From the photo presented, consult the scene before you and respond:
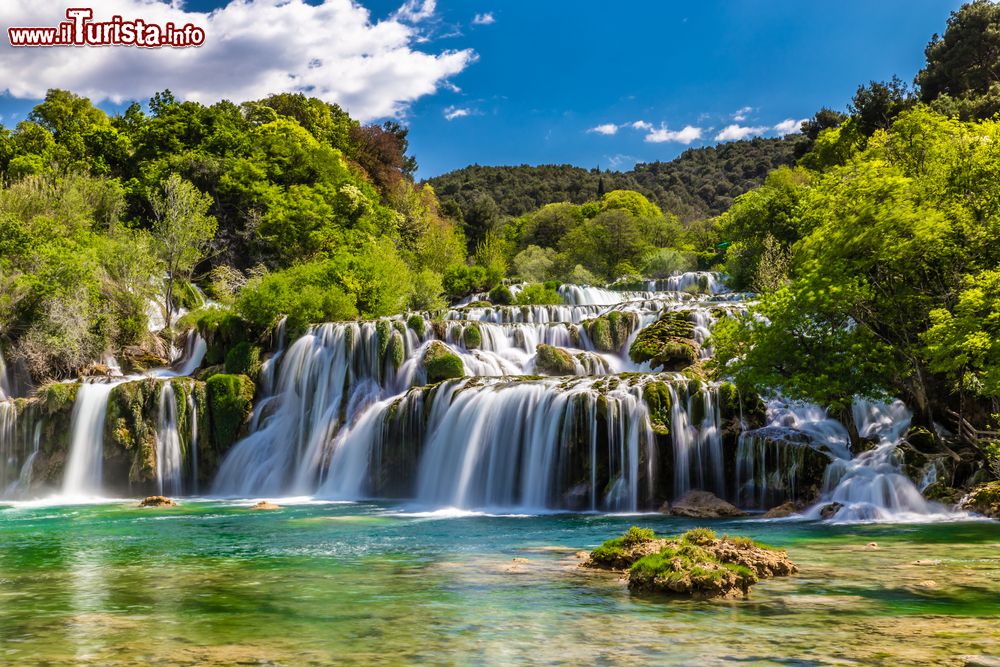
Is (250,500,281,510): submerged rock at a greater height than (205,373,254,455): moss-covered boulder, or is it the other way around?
(205,373,254,455): moss-covered boulder

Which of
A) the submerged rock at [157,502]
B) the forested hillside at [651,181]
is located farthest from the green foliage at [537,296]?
the forested hillside at [651,181]

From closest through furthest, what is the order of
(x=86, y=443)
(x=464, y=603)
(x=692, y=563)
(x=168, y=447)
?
(x=464, y=603)
(x=692, y=563)
(x=86, y=443)
(x=168, y=447)

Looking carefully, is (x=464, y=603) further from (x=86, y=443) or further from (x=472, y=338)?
(x=86, y=443)

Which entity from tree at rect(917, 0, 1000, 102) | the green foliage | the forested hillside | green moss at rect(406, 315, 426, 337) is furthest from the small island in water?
the forested hillside

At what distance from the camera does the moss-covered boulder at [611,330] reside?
34.5 metres

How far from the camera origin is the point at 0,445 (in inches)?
1210

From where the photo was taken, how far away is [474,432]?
25.9 metres

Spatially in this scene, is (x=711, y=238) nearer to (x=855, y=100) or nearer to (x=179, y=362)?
(x=855, y=100)

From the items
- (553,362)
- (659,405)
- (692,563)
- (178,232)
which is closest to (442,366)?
(553,362)

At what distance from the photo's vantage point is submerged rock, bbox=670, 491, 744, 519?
2112 cm

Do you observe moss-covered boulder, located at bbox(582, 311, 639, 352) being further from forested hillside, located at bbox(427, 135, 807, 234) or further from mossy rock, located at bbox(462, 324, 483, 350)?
forested hillside, located at bbox(427, 135, 807, 234)

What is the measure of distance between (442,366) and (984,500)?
744 inches

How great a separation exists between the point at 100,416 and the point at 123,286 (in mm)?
10345

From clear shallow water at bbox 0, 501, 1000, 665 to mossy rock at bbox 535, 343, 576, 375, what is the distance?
45.4ft
